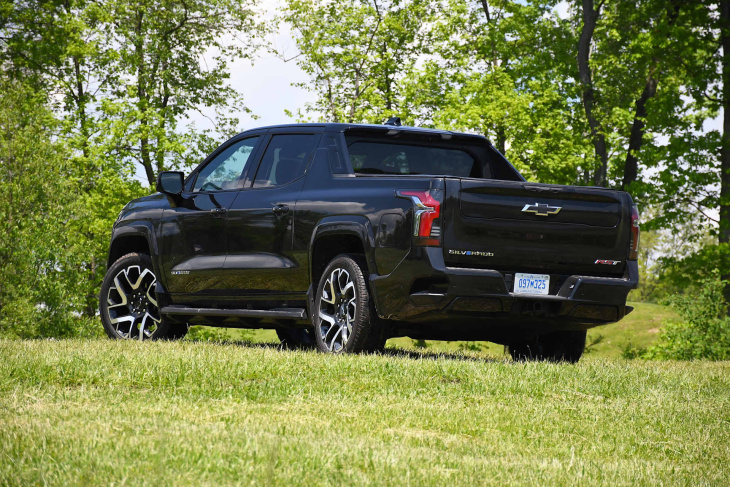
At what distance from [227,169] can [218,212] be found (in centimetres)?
55

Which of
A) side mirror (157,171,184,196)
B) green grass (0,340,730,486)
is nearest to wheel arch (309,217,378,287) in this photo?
green grass (0,340,730,486)

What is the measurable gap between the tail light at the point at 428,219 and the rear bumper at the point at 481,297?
0.08 m

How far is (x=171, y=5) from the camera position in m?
39.9

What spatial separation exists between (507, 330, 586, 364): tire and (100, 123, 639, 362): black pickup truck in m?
0.02

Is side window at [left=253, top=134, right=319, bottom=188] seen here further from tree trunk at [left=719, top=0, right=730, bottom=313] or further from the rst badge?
tree trunk at [left=719, top=0, right=730, bottom=313]

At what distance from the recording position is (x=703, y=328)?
18422 mm

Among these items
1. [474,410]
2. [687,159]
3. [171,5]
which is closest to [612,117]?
[687,159]

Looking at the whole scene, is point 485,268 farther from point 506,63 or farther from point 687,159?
point 506,63

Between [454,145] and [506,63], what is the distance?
28738 mm

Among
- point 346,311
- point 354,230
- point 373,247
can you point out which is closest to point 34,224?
point 346,311

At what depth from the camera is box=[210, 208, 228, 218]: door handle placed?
29.3 feet

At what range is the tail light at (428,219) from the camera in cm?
714

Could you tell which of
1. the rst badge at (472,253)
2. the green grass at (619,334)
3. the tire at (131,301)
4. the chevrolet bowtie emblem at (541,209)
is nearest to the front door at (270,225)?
the tire at (131,301)

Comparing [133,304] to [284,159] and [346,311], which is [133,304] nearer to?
[284,159]
